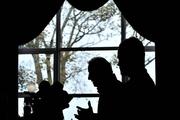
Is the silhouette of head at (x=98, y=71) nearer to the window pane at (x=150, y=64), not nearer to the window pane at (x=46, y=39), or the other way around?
the window pane at (x=150, y=64)

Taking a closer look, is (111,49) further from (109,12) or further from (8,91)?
(8,91)

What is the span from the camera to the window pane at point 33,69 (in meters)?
5.60

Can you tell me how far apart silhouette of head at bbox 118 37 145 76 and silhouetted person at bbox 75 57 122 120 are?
87 millimetres

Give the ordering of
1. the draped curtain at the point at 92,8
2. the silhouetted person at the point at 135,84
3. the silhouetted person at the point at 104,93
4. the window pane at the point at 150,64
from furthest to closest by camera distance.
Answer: the window pane at the point at 150,64 < the draped curtain at the point at 92,8 < the silhouetted person at the point at 104,93 < the silhouetted person at the point at 135,84

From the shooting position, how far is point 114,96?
5.62 ft

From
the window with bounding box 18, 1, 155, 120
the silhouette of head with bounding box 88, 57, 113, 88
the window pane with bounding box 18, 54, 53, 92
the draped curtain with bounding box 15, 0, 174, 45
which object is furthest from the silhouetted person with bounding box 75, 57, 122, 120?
the window pane with bounding box 18, 54, 53, 92

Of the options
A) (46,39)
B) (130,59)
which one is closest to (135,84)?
(130,59)

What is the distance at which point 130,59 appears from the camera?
1769mm

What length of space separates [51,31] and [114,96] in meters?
4.13

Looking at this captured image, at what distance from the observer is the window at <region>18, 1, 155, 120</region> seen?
557 centimetres

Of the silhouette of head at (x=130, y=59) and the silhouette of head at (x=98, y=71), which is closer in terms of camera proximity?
the silhouette of head at (x=130, y=59)

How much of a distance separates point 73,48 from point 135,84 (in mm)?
4012

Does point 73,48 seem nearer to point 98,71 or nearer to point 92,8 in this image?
point 92,8

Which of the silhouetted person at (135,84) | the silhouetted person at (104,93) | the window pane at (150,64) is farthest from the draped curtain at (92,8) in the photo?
the silhouetted person at (135,84)
